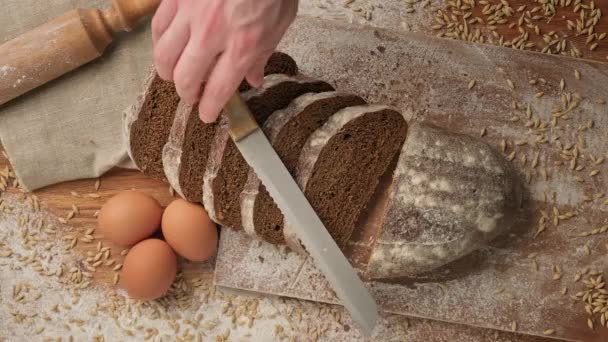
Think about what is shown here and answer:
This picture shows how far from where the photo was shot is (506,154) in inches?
99.7

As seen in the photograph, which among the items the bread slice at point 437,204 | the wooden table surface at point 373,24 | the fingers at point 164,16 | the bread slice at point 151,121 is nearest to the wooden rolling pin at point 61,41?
the bread slice at point 151,121

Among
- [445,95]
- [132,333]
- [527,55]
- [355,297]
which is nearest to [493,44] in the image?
[527,55]

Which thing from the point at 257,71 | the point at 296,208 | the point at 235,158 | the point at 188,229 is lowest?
the point at 188,229

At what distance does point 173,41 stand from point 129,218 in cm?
96

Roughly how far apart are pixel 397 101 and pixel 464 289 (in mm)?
747

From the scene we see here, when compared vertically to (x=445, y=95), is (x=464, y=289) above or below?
below

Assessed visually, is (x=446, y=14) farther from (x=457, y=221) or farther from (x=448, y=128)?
(x=457, y=221)

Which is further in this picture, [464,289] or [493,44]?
[493,44]

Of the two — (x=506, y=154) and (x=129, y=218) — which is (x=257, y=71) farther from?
(x=506, y=154)

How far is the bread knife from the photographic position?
2.12 m

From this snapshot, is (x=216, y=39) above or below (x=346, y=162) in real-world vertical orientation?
above

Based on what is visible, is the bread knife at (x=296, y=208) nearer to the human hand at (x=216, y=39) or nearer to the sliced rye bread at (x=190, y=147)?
the sliced rye bread at (x=190, y=147)

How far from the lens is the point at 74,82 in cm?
262

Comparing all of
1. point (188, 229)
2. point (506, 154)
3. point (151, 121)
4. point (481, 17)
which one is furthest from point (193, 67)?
point (481, 17)
